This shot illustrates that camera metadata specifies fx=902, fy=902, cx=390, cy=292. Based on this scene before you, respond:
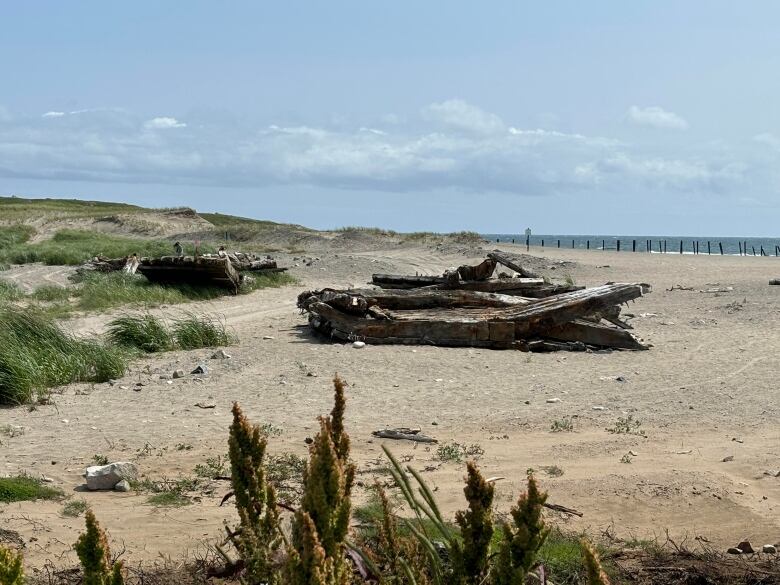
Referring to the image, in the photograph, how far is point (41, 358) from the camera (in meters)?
9.56

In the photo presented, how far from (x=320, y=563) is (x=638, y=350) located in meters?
11.2

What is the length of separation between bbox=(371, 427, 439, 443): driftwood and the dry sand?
0.45 feet

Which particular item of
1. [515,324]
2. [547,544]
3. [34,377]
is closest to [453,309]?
[515,324]

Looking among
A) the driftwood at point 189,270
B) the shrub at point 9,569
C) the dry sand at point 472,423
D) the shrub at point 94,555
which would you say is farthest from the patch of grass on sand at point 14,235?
the shrub at point 9,569

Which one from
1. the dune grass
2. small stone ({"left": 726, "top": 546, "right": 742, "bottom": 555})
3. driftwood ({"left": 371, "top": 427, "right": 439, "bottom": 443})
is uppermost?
the dune grass

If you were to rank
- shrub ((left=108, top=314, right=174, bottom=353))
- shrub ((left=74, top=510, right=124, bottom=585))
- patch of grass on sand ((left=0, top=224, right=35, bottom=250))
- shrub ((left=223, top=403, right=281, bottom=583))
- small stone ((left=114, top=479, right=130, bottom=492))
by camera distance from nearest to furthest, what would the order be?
shrub ((left=74, top=510, right=124, bottom=585)), shrub ((left=223, top=403, right=281, bottom=583)), small stone ((left=114, top=479, right=130, bottom=492)), shrub ((left=108, top=314, right=174, bottom=353)), patch of grass on sand ((left=0, top=224, right=35, bottom=250))

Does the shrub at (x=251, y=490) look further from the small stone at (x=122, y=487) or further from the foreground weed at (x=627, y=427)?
the foreground weed at (x=627, y=427)

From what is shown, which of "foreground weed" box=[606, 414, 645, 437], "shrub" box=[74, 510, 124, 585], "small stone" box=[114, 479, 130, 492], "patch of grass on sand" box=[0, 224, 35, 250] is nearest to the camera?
"shrub" box=[74, 510, 124, 585]

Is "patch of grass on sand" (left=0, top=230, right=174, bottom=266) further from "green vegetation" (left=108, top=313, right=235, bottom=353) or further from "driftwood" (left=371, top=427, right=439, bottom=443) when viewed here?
"driftwood" (left=371, top=427, right=439, bottom=443)

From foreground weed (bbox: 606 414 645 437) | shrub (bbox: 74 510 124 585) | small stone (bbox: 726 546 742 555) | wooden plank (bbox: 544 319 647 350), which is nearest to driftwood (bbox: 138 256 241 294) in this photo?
wooden plank (bbox: 544 319 647 350)

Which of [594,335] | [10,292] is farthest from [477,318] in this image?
[10,292]

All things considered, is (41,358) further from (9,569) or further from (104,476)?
(9,569)

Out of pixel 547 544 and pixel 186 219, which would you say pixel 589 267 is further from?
Answer: pixel 186 219

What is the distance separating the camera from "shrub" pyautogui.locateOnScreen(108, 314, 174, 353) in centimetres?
1166
